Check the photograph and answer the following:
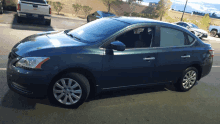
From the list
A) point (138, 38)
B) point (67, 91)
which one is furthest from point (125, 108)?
point (138, 38)

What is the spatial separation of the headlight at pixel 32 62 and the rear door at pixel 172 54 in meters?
2.39

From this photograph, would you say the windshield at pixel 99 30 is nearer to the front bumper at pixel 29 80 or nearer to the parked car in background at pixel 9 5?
the front bumper at pixel 29 80

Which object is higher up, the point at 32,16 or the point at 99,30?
the point at 99,30

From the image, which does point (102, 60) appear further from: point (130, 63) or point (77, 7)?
point (77, 7)

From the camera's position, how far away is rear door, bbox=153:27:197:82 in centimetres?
433

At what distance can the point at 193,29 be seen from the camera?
65.7ft

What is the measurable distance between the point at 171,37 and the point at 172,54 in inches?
16.5

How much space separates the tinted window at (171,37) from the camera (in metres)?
4.40

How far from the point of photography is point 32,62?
10.5ft

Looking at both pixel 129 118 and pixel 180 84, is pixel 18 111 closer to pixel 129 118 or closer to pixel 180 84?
pixel 129 118

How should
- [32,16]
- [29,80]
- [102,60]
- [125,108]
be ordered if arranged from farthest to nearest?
[32,16]
[125,108]
[102,60]
[29,80]

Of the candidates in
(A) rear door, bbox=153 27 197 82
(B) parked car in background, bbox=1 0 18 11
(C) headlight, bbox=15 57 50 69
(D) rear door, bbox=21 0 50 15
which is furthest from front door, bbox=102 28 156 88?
(B) parked car in background, bbox=1 0 18 11

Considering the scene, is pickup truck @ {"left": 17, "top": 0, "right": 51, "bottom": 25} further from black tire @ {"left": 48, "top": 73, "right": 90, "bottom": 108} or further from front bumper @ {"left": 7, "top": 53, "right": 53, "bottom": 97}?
black tire @ {"left": 48, "top": 73, "right": 90, "bottom": 108}

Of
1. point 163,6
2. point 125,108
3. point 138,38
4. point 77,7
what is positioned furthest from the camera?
point 163,6
